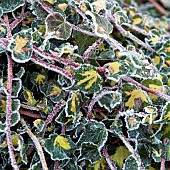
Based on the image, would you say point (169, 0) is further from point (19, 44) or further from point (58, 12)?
point (19, 44)

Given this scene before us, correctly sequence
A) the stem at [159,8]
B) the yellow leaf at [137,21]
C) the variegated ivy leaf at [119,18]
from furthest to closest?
the stem at [159,8]
the yellow leaf at [137,21]
the variegated ivy leaf at [119,18]

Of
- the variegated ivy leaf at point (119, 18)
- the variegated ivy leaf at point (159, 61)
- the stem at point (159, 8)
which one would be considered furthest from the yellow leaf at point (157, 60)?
the stem at point (159, 8)

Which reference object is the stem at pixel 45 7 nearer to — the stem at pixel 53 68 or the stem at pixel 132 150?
the stem at pixel 53 68

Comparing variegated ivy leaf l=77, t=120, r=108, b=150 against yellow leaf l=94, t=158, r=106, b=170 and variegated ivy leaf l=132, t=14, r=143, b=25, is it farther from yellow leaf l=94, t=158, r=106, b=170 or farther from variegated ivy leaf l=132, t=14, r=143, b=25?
variegated ivy leaf l=132, t=14, r=143, b=25

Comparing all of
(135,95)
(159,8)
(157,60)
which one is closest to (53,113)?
(135,95)

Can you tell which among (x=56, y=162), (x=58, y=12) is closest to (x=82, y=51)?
(x=58, y=12)

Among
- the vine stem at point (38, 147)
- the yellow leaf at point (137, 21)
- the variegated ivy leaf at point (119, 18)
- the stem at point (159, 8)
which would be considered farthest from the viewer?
the stem at point (159, 8)

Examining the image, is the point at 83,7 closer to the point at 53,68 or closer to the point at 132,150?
the point at 53,68
